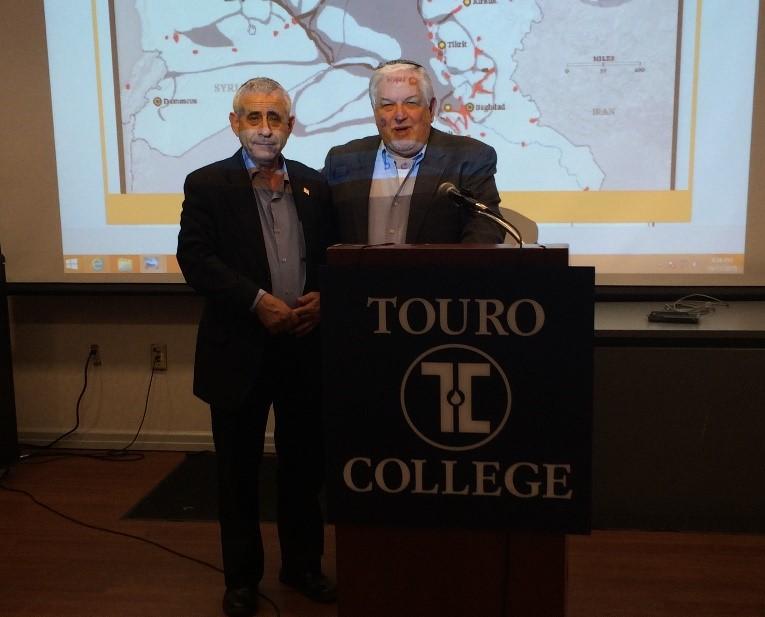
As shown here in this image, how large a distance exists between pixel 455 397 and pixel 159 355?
8.35 ft

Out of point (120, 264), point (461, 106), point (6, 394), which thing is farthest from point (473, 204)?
point (6, 394)

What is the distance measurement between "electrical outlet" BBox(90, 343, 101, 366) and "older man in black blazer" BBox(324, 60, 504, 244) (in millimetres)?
1968

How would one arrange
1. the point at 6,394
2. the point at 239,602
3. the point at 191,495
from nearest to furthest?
the point at 239,602
the point at 191,495
the point at 6,394

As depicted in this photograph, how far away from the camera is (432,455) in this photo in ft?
3.70

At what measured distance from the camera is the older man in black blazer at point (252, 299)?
179 centimetres

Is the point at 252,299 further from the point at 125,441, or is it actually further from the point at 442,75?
the point at 125,441

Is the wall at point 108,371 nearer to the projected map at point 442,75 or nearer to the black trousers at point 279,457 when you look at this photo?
the projected map at point 442,75

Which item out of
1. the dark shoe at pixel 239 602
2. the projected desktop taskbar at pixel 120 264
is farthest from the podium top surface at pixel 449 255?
the projected desktop taskbar at pixel 120 264

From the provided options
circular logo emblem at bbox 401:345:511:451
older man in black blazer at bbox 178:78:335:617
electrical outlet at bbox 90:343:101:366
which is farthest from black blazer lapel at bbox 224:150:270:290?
electrical outlet at bbox 90:343:101:366

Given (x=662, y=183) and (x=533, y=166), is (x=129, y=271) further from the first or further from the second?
(x=662, y=183)

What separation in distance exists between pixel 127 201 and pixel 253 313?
1.58 meters

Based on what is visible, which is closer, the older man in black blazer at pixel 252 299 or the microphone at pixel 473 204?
the microphone at pixel 473 204

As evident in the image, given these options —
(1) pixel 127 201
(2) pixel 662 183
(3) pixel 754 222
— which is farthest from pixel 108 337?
(3) pixel 754 222

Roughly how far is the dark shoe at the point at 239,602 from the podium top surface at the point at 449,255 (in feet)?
4.19
